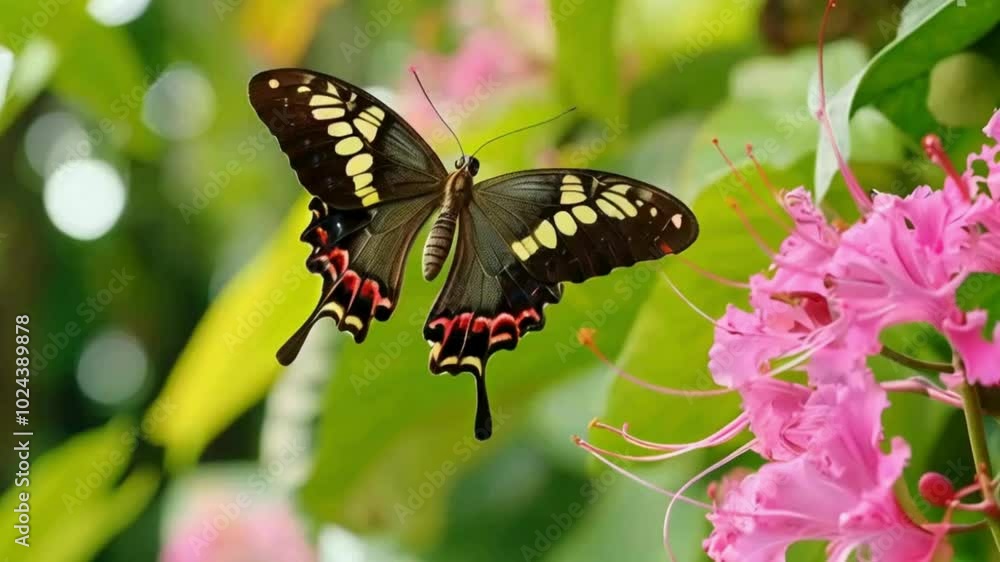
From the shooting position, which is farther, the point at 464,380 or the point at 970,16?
the point at 464,380

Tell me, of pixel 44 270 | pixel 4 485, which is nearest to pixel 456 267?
pixel 4 485

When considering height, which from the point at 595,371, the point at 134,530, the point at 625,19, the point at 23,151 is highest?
the point at 23,151

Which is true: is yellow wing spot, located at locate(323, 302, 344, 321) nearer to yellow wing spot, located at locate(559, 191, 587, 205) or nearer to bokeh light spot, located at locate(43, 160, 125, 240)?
yellow wing spot, located at locate(559, 191, 587, 205)

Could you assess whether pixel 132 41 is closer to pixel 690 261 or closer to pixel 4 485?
pixel 4 485

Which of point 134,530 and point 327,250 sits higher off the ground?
point 327,250

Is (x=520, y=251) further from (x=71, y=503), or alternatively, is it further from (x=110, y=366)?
(x=110, y=366)

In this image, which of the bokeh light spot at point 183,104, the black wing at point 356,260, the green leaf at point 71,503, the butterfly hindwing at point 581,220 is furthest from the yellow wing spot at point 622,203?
the bokeh light spot at point 183,104

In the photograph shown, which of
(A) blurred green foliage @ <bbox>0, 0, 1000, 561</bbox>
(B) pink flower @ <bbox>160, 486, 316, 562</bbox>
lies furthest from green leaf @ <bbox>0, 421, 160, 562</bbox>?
(B) pink flower @ <bbox>160, 486, 316, 562</bbox>
